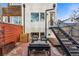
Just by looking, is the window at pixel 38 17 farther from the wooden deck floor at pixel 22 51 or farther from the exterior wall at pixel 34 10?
the wooden deck floor at pixel 22 51

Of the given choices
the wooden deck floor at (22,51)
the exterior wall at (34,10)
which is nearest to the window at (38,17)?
the exterior wall at (34,10)

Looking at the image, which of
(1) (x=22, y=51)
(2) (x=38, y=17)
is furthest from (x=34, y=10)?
(1) (x=22, y=51)

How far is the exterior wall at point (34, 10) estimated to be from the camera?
235 centimetres

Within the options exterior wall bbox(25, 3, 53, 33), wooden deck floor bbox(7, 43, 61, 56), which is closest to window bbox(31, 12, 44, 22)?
exterior wall bbox(25, 3, 53, 33)

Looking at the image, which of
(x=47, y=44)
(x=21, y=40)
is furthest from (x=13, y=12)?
(x=47, y=44)

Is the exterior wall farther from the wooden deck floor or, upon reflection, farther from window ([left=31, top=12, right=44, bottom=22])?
the wooden deck floor

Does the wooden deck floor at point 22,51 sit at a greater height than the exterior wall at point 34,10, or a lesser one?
lesser

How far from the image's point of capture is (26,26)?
2375 mm

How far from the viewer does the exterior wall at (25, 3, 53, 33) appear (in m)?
2.35

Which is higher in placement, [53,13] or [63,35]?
[53,13]

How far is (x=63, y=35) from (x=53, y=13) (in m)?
0.21

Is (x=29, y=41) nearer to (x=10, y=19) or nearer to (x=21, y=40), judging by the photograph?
(x=21, y=40)

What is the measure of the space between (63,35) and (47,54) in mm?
212

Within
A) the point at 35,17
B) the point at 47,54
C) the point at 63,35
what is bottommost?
the point at 47,54
